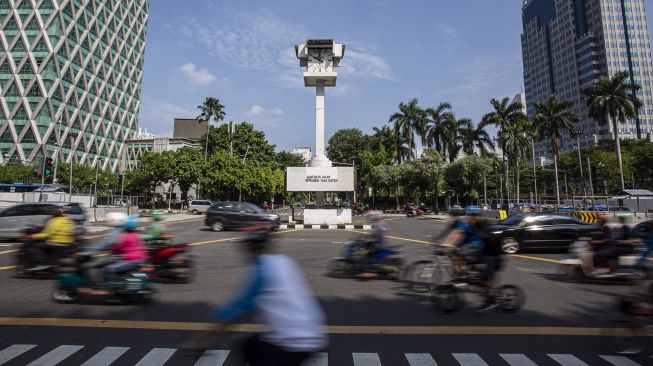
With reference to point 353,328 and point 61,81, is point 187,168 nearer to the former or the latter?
point 61,81

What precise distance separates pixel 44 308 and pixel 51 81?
79.5 metres

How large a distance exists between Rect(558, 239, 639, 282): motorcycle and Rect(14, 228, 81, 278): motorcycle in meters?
11.2

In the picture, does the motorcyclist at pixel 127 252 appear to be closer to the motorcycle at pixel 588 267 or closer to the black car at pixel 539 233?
the motorcycle at pixel 588 267

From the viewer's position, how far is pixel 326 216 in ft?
86.0

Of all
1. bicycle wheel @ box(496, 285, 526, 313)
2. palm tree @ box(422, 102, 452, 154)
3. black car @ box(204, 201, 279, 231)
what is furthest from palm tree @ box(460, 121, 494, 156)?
bicycle wheel @ box(496, 285, 526, 313)

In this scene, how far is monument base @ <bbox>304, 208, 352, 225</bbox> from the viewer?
26062 millimetres

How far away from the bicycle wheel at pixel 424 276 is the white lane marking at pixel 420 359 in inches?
126

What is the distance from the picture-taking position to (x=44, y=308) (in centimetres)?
614

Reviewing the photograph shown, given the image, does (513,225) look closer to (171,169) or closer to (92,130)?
(171,169)

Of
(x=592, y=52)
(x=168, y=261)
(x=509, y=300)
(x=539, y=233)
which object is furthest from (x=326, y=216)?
(x=592, y=52)

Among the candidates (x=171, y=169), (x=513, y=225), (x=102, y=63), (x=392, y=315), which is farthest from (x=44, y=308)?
(x=102, y=63)

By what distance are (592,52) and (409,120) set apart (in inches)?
4041

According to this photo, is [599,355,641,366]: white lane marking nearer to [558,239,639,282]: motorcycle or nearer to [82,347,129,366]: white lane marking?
[558,239,639,282]: motorcycle

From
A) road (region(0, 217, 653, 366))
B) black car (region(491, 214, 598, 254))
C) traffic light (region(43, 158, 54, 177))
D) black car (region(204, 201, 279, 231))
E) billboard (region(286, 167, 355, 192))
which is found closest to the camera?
road (region(0, 217, 653, 366))
